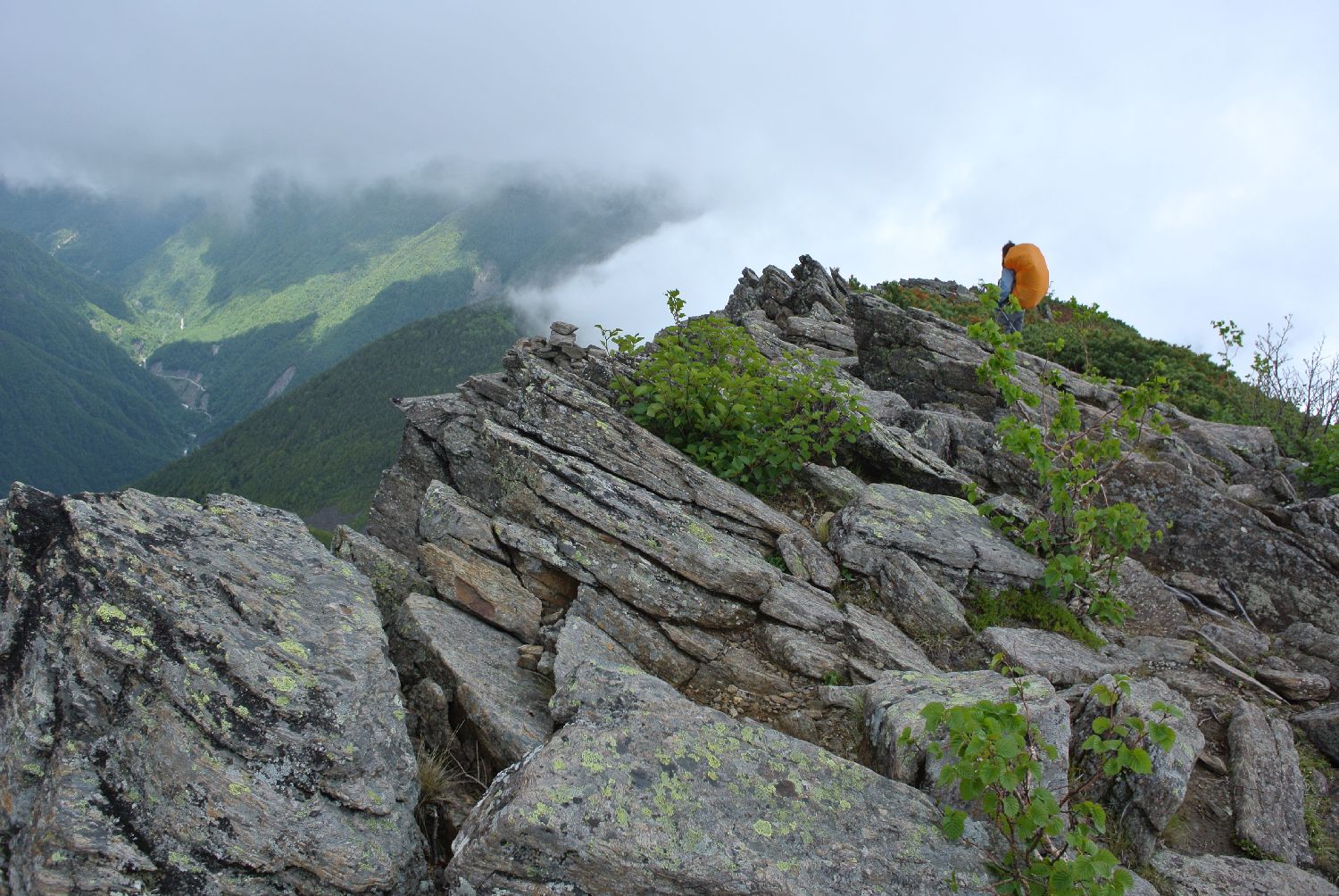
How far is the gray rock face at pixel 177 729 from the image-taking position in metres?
5.40

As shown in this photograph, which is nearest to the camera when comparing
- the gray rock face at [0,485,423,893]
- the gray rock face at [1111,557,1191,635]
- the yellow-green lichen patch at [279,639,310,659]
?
the gray rock face at [0,485,423,893]

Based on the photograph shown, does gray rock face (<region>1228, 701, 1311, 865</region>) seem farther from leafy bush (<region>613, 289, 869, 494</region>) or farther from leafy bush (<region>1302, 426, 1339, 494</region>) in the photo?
leafy bush (<region>1302, 426, 1339, 494</region>)

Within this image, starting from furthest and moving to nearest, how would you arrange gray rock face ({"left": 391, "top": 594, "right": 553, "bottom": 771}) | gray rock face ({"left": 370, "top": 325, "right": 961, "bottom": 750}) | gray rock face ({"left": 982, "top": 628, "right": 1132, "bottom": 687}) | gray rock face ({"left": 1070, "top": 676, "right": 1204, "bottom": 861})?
gray rock face ({"left": 982, "top": 628, "right": 1132, "bottom": 687})
gray rock face ({"left": 370, "top": 325, "right": 961, "bottom": 750})
gray rock face ({"left": 1070, "top": 676, "right": 1204, "bottom": 861})
gray rock face ({"left": 391, "top": 594, "right": 553, "bottom": 771})

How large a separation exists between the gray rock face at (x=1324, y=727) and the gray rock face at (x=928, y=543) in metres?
3.78

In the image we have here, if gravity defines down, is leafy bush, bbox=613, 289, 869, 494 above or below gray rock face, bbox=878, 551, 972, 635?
above

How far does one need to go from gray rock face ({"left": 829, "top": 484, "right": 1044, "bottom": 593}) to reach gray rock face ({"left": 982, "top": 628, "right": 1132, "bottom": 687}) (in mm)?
1095

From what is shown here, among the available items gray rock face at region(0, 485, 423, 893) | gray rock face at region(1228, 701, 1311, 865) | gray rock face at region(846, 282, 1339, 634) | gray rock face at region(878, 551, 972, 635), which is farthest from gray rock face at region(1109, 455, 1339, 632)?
gray rock face at region(0, 485, 423, 893)

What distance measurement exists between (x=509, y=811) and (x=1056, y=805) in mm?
4536

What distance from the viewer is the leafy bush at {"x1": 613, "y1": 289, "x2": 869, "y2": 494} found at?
12.5 meters

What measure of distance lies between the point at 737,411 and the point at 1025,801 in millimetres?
7547

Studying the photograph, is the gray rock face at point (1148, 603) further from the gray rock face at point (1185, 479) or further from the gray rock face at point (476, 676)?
the gray rock face at point (476, 676)

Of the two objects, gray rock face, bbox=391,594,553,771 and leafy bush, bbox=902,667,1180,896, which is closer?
leafy bush, bbox=902,667,1180,896

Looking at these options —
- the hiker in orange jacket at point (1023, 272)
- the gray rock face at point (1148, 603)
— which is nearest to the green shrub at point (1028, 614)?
the gray rock face at point (1148, 603)

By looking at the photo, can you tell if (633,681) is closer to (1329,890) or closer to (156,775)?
(156,775)
